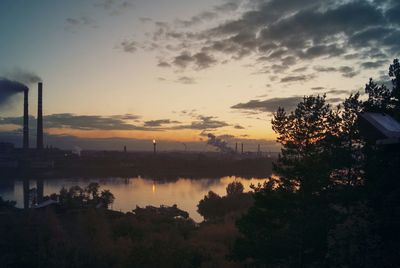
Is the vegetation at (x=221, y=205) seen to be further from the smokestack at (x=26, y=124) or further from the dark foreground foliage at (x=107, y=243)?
the smokestack at (x=26, y=124)

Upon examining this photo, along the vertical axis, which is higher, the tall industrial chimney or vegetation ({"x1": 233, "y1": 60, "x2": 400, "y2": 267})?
the tall industrial chimney

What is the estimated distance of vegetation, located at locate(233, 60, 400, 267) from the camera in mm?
7230

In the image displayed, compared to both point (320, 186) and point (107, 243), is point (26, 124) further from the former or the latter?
point (320, 186)

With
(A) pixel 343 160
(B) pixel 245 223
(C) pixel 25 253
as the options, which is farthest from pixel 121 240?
(A) pixel 343 160

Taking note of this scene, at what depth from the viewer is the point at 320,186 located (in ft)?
43.4

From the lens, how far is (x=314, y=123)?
14.6m

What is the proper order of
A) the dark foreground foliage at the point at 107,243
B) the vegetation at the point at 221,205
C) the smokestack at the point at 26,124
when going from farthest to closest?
the smokestack at the point at 26,124
the vegetation at the point at 221,205
the dark foreground foliage at the point at 107,243

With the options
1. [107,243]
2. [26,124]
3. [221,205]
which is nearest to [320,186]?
[107,243]

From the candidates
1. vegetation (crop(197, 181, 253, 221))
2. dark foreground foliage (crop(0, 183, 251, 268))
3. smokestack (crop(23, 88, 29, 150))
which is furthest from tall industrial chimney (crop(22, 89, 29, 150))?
dark foreground foliage (crop(0, 183, 251, 268))

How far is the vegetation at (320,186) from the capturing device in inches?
285

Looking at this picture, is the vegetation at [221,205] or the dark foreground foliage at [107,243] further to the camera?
the vegetation at [221,205]

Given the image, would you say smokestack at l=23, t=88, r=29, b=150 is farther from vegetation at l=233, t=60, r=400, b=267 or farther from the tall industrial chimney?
vegetation at l=233, t=60, r=400, b=267

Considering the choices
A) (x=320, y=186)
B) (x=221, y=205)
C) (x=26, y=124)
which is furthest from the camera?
(x=26, y=124)

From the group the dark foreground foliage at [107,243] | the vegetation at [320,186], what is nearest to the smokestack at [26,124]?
the dark foreground foliage at [107,243]
